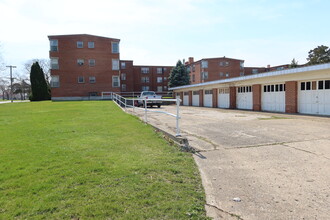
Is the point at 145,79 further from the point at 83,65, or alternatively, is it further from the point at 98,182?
the point at 98,182

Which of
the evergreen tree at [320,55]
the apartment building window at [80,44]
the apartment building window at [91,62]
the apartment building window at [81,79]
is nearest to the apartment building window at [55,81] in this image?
the apartment building window at [81,79]

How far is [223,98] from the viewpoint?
25.2 meters

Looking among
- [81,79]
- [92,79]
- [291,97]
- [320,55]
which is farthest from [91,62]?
[320,55]

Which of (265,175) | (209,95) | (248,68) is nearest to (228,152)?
(265,175)

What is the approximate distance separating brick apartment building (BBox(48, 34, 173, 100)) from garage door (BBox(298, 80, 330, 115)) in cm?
3120

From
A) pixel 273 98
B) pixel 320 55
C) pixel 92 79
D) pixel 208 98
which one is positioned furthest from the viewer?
pixel 320 55

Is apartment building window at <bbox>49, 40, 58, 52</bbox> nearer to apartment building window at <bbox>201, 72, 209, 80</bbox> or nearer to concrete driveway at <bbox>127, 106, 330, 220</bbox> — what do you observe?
apartment building window at <bbox>201, 72, 209, 80</bbox>

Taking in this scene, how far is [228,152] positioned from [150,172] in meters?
2.41

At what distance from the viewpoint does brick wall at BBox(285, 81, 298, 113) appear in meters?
16.0

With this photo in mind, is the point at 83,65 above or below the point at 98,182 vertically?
above

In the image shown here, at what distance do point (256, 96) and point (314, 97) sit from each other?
5286 mm

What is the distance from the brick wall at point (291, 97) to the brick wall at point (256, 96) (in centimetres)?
300

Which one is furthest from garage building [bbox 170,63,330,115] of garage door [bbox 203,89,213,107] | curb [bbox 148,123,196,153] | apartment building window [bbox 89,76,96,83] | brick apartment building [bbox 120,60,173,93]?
brick apartment building [bbox 120,60,173,93]

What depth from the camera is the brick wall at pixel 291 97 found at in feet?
52.3
